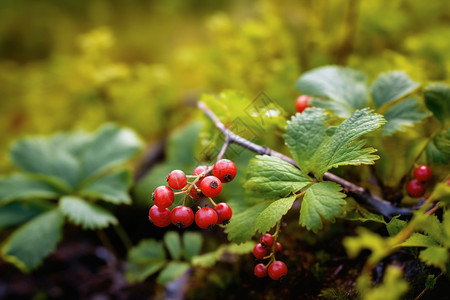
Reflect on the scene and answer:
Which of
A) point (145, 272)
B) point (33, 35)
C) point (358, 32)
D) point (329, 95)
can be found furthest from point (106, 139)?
point (33, 35)

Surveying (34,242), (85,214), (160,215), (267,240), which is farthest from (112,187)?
(267,240)

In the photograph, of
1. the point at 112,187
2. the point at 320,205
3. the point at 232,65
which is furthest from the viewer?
the point at 232,65

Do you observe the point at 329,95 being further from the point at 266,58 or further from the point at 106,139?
the point at 266,58

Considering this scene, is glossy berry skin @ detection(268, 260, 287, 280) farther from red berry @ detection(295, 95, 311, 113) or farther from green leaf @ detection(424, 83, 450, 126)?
green leaf @ detection(424, 83, 450, 126)

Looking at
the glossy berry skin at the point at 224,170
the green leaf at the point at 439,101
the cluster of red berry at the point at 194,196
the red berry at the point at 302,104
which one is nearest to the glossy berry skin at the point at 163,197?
the cluster of red berry at the point at 194,196

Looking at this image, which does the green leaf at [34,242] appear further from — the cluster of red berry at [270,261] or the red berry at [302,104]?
the red berry at [302,104]

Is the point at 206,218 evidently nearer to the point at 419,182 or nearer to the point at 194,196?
the point at 194,196

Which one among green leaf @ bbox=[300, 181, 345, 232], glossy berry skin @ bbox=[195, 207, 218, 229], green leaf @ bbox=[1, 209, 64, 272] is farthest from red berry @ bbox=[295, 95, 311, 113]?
green leaf @ bbox=[1, 209, 64, 272]

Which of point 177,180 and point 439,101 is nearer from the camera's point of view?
point 177,180
